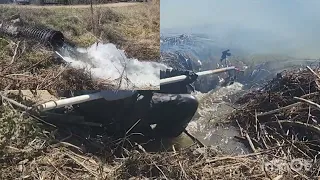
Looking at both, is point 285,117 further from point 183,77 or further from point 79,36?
point 79,36

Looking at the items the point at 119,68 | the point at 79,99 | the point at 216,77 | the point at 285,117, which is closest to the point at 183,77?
the point at 216,77

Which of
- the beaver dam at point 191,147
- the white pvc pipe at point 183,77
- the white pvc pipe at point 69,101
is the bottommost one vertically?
the beaver dam at point 191,147

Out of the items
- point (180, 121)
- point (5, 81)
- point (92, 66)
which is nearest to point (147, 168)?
point (180, 121)

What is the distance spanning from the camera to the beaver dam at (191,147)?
9.46ft

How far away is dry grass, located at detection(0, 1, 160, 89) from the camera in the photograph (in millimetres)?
2986

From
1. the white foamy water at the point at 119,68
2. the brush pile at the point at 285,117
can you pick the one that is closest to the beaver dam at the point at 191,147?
the brush pile at the point at 285,117

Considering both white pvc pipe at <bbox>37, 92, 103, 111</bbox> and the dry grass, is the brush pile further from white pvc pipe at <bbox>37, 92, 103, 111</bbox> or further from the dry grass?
white pvc pipe at <bbox>37, 92, 103, 111</bbox>

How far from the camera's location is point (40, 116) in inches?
127

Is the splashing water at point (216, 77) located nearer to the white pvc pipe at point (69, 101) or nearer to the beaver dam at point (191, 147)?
the beaver dam at point (191, 147)

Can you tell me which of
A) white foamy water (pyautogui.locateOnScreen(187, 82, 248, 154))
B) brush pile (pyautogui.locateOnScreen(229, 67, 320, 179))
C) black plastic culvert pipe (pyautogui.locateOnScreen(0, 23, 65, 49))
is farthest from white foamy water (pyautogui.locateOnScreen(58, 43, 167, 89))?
brush pile (pyautogui.locateOnScreen(229, 67, 320, 179))

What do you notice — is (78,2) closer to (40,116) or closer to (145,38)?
(145,38)

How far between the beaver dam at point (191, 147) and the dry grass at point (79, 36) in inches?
9.4

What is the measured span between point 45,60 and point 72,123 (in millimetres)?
506

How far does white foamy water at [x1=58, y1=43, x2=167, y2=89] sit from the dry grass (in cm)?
4
